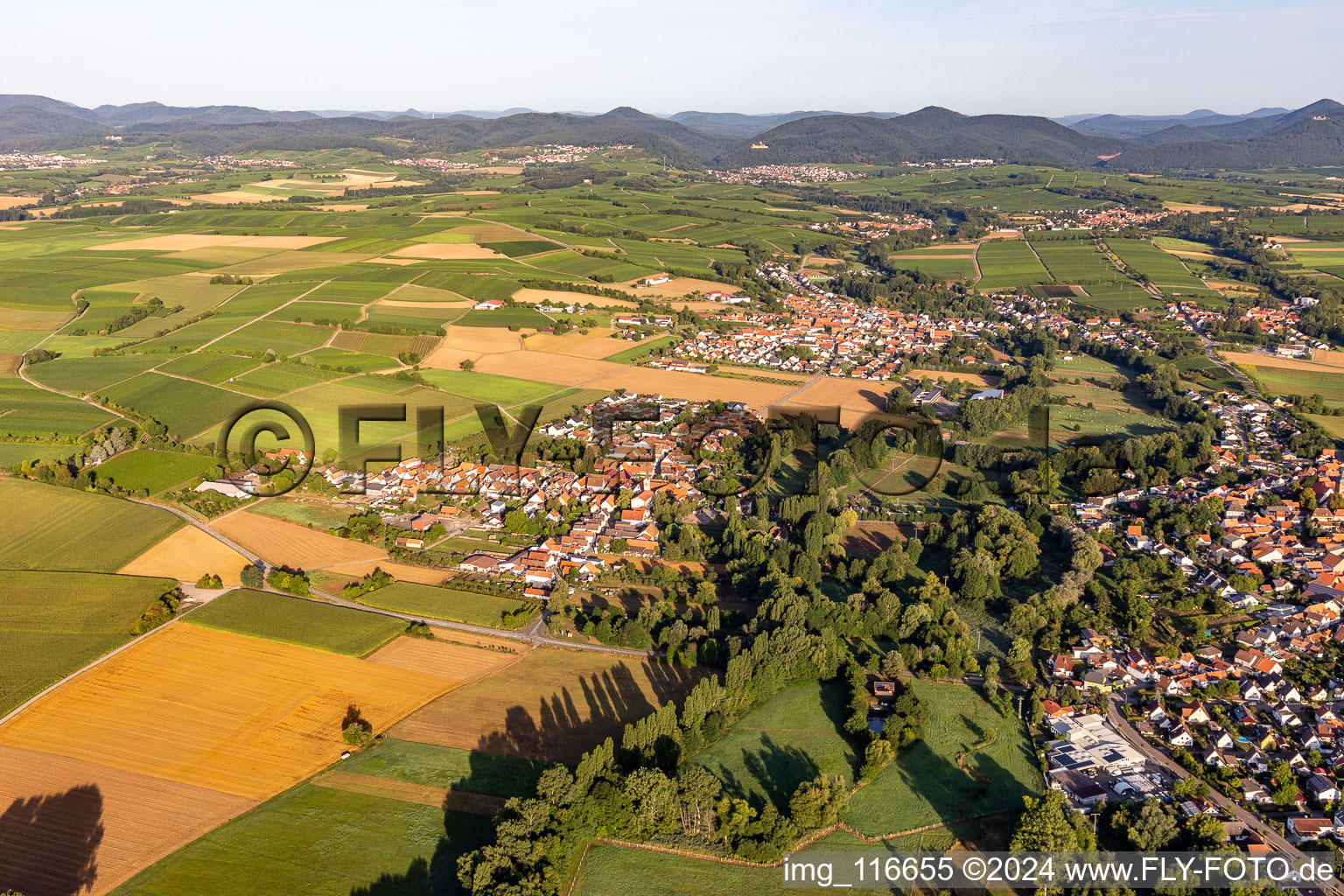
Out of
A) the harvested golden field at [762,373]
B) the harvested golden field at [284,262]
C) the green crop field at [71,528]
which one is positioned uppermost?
the harvested golden field at [284,262]

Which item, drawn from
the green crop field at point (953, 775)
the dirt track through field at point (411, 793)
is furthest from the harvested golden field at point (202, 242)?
the green crop field at point (953, 775)

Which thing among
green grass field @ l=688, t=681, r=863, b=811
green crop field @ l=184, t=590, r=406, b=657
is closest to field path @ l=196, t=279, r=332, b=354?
green crop field @ l=184, t=590, r=406, b=657

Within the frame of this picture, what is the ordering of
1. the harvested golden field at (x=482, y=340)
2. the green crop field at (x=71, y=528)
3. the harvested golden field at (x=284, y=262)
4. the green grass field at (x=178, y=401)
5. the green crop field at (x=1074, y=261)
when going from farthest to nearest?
1. the green crop field at (x=1074, y=261)
2. the harvested golden field at (x=284, y=262)
3. the harvested golden field at (x=482, y=340)
4. the green grass field at (x=178, y=401)
5. the green crop field at (x=71, y=528)


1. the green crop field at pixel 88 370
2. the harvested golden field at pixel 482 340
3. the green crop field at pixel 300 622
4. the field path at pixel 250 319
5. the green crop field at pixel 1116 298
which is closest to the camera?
the green crop field at pixel 300 622

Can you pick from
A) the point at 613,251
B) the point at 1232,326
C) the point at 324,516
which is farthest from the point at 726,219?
the point at 324,516

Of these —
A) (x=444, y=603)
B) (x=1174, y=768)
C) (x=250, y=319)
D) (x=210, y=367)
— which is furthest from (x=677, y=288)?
(x=1174, y=768)

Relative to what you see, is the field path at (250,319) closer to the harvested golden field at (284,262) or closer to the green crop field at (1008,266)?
the harvested golden field at (284,262)

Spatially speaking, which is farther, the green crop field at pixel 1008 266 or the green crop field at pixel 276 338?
the green crop field at pixel 1008 266
